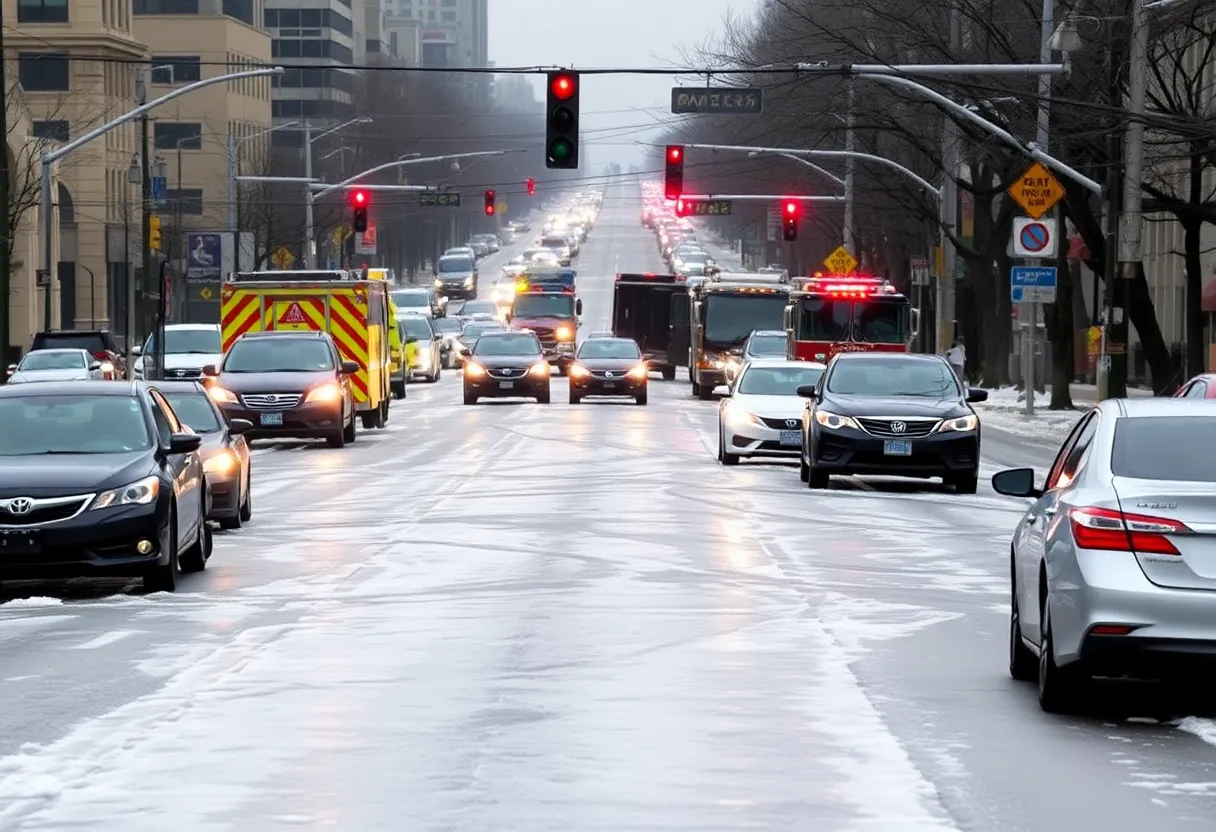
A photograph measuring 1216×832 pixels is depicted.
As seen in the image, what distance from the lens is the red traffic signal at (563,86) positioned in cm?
3856

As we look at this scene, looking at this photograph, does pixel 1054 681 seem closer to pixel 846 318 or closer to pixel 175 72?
pixel 846 318

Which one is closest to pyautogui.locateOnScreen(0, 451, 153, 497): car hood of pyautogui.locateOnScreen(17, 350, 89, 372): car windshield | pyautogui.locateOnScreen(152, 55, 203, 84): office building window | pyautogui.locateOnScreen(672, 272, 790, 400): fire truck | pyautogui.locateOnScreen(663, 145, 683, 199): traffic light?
pyautogui.locateOnScreen(17, 350, 89, 372): car windshield

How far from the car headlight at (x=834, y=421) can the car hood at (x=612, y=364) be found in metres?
26.0

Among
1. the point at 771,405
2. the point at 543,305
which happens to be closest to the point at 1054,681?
the point at 771,405

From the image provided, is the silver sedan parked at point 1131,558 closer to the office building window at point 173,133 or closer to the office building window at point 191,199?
the office building window at point 191,199

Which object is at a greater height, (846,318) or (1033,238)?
(1033,238)

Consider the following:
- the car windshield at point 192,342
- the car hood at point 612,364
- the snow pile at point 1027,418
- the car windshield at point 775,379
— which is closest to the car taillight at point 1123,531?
the car windshield at point 775,379

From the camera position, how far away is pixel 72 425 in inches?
710

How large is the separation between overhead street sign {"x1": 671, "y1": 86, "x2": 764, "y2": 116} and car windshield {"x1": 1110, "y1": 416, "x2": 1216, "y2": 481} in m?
35.4

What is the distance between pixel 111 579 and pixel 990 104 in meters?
35.1

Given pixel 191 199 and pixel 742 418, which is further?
pixel 191 199

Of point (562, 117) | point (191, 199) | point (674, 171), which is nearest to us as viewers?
point (562, 117)

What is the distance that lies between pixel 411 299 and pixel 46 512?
69.1 m

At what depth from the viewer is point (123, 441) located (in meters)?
17.8
